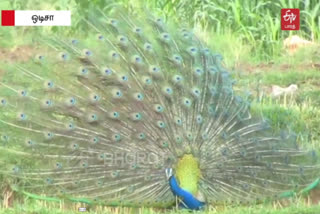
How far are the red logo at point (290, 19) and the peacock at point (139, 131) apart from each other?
2056mm

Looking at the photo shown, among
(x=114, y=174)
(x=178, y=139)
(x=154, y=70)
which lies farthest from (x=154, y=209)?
(x=154, y=70)

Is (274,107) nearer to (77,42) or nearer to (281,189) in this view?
(281,189)

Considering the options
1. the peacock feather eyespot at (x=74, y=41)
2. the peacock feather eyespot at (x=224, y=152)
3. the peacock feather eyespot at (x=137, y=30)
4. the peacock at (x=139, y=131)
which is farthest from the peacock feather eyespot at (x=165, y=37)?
the peacock feather eyespot at (x=224, y=152)

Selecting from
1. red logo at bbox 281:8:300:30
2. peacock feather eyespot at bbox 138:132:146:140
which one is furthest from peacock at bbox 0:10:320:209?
red logo at bbox 281:8:300:30

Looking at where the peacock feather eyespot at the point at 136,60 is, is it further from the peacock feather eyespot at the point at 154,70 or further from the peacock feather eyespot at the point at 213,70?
the peacock feather eyespot at the point at 213,70

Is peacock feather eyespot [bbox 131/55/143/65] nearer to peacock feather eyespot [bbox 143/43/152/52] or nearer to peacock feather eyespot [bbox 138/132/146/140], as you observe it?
peacock feather eyespot [bbox 143/43/152/52]

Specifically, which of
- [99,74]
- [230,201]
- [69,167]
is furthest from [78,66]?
[230,201]

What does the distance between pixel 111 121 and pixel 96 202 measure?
0.56m

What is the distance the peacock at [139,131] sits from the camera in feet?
25.7

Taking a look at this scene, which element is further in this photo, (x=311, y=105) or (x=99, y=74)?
(x=311, y=105)

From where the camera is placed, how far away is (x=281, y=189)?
8008mm

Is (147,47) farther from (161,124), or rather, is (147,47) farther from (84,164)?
(84,164)

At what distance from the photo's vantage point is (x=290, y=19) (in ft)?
33.2

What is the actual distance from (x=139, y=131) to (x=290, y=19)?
269cm
